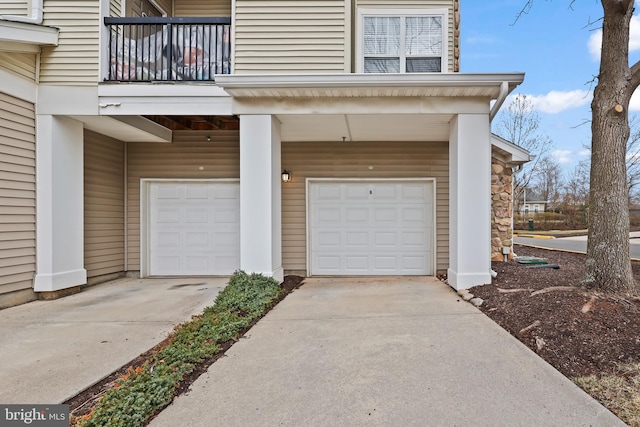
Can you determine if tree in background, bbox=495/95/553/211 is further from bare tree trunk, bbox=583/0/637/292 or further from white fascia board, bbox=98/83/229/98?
white fascia board, bbox=98/83/229/98

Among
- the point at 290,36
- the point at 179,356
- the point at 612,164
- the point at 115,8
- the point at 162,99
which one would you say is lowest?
the point at 179,356

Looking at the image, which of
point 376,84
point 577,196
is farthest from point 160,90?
point 577,196

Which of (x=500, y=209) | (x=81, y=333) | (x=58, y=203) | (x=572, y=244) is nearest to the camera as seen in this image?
(x=81, y=333)

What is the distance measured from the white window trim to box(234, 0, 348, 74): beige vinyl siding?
47 centimetres

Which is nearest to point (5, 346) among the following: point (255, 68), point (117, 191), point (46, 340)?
point (46, 340)

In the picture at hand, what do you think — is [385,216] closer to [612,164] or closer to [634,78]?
[612,164]

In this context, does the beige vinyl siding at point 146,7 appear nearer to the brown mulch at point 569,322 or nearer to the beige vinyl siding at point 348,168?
the beige vinyl siding at point 348,168

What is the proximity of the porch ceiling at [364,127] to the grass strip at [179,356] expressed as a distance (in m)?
2.66

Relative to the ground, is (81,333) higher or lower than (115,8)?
lower

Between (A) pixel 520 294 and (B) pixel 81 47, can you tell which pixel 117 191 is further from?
(A) pixel 520 294

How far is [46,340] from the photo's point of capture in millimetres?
3318

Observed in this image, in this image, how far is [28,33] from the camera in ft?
15.1

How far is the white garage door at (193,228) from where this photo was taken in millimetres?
6547

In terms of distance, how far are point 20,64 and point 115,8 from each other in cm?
174
